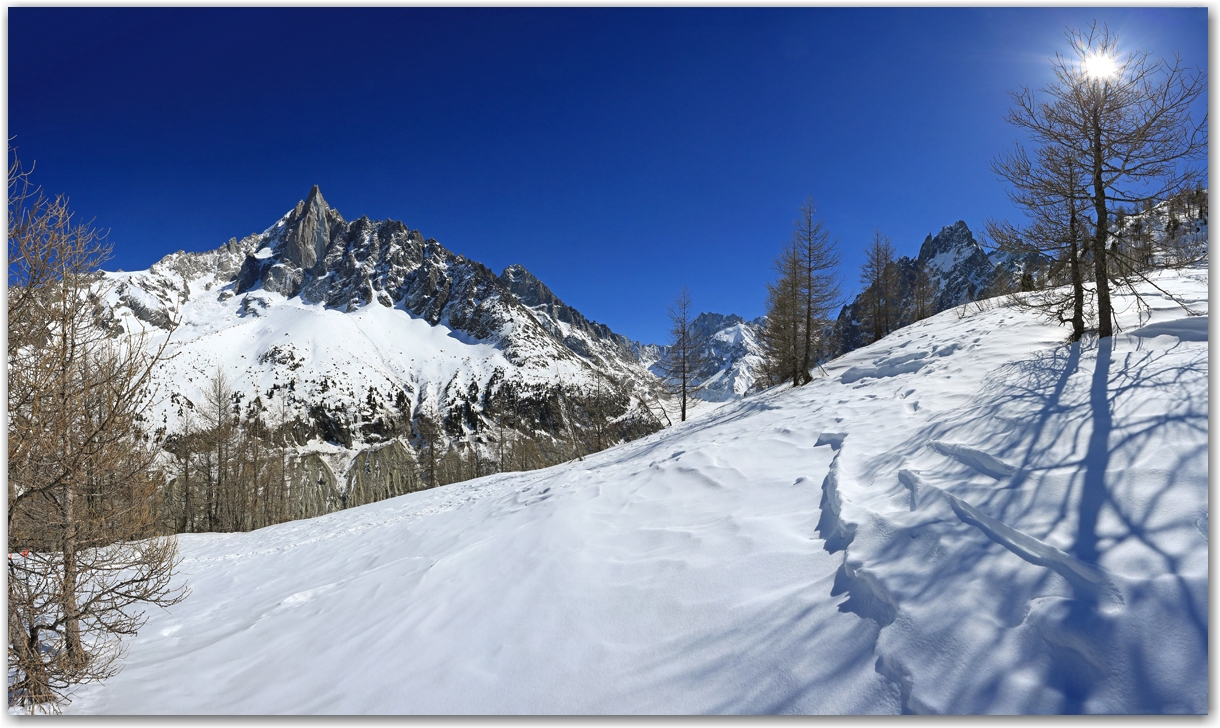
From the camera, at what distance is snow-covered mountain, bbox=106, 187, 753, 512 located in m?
92.9

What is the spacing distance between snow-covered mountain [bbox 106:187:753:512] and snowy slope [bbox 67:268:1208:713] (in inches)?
2200

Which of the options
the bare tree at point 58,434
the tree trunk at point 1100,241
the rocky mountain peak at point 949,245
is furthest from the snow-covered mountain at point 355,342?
the rocky mountain peak at point 949,245

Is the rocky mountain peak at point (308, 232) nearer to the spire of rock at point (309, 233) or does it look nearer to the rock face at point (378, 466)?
the spire of rock at point (309, 233)

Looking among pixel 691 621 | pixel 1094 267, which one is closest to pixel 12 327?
pixel 691 621

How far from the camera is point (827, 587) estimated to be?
3111 millimetres

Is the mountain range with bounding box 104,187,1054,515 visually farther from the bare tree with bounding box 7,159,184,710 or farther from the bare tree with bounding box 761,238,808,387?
the bare tree with bounding box 7,159,184,710

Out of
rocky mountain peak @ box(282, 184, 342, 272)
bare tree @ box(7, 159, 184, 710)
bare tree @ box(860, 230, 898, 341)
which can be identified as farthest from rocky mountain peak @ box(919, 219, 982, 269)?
rocky mountain peak @ box(282, 184, 342, 272)

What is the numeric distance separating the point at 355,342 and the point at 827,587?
5217 inches

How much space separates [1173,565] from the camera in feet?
7.59

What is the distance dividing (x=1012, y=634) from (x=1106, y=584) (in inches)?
23.7

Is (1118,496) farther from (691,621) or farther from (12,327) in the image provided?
(12,327)

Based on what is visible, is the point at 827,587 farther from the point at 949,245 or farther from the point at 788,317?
the point at 949,245

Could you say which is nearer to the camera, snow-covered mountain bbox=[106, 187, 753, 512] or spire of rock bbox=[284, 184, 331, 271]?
snow-covered mountain bbox=[106, 187, 753, 512]

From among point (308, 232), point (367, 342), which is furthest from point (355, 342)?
point (308, 232)
